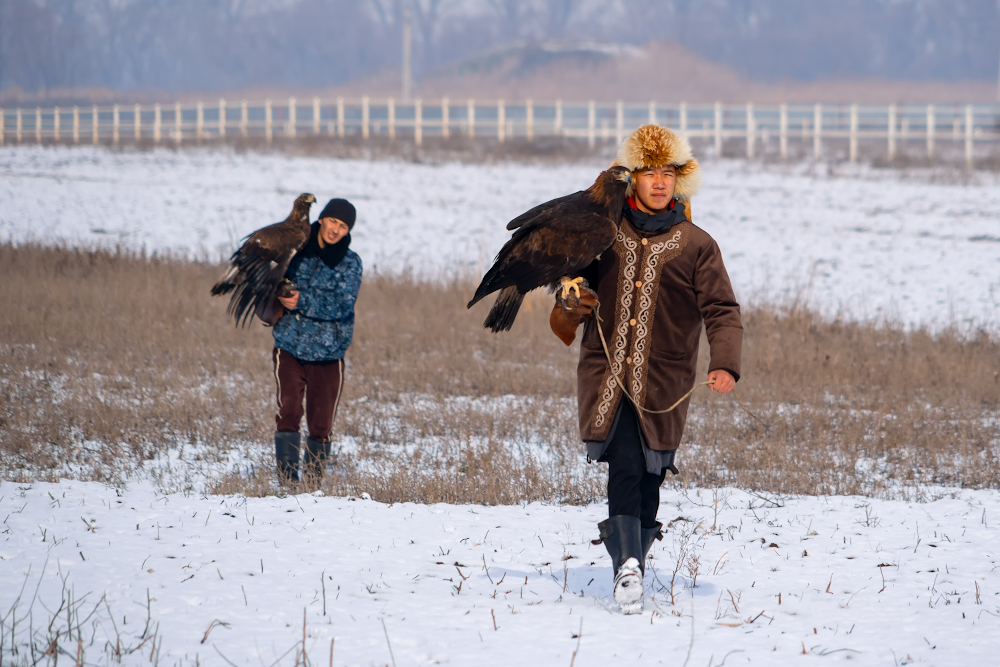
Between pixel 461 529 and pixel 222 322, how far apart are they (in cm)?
669

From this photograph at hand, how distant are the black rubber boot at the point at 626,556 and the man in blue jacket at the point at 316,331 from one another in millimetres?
2565

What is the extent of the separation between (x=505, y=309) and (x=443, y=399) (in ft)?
14.8

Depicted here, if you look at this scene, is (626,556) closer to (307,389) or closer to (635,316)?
(635,316)

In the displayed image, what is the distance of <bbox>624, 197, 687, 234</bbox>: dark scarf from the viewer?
3.90 m

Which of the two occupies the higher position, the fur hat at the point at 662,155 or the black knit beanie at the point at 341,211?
the fur hat at the point at 662,155

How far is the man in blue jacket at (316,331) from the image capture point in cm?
589

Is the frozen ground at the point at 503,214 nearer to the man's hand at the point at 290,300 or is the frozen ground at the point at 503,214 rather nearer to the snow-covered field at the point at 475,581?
the snow-covered field at the point at 475,581

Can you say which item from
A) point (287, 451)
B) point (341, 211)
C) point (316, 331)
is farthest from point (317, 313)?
point (287, 451)

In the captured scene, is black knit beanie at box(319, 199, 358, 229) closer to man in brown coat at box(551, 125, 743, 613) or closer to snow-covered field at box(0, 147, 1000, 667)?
snow-covered field at box(0, 147, 1000, 667)

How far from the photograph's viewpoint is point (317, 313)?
5.89 meters

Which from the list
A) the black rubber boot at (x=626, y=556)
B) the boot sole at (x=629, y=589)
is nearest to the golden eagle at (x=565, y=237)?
the black rubber boot at (x=626, y=556)

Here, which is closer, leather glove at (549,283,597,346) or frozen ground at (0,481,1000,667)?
frozen ground at (0,481,1000,667)

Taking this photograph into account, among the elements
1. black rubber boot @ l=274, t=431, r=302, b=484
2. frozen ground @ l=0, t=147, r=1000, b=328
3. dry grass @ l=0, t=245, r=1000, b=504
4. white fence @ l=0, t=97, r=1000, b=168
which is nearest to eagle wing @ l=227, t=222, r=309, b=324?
black rubber boot @ l=274, t=431, r=302, b=484

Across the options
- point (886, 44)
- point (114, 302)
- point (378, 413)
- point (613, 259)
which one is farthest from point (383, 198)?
point (886, 44)
